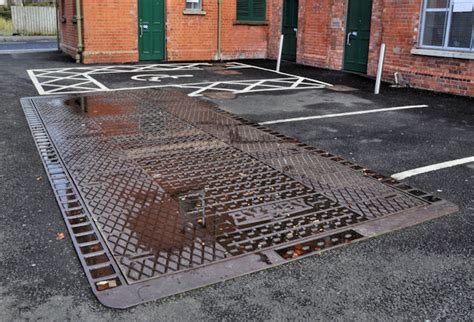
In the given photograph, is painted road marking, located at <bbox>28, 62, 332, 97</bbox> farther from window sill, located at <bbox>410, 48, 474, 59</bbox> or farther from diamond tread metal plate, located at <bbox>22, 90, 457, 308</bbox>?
diamond tread metal plate, located at <bbox>22, 90, 457, 308</bbox>

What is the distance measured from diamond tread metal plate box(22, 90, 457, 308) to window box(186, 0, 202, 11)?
35.4 feet

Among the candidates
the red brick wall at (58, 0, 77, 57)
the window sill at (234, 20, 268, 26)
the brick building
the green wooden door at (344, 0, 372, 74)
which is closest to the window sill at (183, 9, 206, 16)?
the brick building

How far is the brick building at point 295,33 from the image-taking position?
11.4 meters

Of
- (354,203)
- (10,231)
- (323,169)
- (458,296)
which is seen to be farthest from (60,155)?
(458,296)

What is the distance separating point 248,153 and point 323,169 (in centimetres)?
107

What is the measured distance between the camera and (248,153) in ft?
21.1

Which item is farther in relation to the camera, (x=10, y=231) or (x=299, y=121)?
(x=299, y=121)

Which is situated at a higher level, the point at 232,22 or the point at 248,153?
the point at 232,22

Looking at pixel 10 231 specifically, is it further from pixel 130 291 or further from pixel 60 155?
pixel 60 155

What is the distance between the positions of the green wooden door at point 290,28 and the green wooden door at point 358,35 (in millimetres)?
3015

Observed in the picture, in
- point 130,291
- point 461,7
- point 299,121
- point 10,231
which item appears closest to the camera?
point 130,291

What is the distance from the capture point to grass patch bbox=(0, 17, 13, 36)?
101ft

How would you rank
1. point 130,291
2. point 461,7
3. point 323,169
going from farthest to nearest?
point 461,7, point 323,169, point 130,291

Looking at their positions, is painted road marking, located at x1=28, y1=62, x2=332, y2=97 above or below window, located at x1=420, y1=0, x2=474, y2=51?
below
